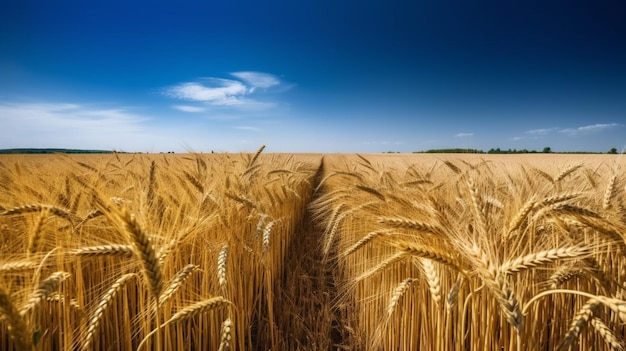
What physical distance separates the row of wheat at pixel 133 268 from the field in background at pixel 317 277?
0.4 inches

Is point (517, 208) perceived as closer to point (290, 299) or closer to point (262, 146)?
point (290, 299)

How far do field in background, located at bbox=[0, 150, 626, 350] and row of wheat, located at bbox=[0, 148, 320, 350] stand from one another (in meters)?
0.01

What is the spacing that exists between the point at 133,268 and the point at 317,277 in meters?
1.88

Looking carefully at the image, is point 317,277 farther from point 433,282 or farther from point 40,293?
point 40,293

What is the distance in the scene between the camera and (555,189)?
2.54 meters

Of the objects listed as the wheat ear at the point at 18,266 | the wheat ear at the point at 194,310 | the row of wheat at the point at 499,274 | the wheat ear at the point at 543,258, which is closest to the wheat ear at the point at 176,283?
the wheat ear at the point at 194,310

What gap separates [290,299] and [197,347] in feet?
3.12

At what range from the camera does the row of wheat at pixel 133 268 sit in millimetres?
1112

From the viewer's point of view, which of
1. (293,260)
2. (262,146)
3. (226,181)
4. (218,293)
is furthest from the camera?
(262,146)

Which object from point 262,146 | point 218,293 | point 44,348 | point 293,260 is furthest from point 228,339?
point 262,146

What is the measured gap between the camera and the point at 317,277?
3.38 metres

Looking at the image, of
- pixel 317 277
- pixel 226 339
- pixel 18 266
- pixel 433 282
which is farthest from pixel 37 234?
pixel 317 277

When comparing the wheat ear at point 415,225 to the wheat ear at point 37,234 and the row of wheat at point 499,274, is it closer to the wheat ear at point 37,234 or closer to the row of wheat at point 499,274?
the row of wheat at point 499,274

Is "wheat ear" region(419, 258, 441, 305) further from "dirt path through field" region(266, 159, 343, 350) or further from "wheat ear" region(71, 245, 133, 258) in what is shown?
"wheat ear" region(71, 245, 133, 258)
